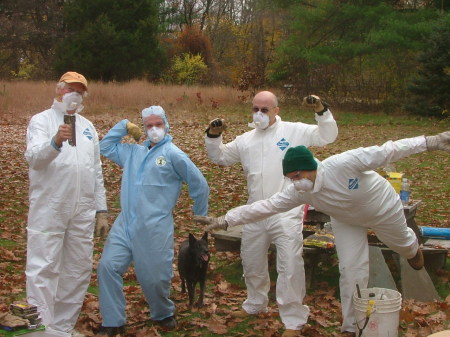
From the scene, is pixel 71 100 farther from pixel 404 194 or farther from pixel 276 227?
pixel 404 194

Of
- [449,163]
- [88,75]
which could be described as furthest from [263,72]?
[449,163]

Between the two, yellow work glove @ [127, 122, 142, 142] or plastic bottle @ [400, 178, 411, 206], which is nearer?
yellow work glove @ [127, 122, 142, 142]

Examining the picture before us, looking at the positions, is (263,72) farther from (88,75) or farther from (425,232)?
(425,232)

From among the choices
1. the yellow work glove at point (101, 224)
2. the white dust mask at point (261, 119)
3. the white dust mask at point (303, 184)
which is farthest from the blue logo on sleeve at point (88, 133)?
the white dust mask at point (303, 184)

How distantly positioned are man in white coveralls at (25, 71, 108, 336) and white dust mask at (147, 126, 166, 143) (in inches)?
20.6

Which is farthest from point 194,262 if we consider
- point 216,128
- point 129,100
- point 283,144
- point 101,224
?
point 129,100

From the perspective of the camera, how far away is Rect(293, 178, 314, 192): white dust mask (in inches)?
206

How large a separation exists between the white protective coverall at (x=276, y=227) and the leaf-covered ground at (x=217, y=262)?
9.6 inches

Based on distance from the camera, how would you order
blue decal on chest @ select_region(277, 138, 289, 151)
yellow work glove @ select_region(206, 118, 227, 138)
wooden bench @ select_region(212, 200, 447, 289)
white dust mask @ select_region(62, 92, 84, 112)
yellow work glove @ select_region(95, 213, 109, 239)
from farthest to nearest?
wooden bench @ select_region(212, 200, 447, 289) → yellow work glove @ select_region(206, 118, 227, 138) → blue decal on chest @ select_region(277, 138, 289, 151) → yellow work glove @ select_region(95, 213, 109, 239) → white dust mask @ select_region(62, 92, 84, 112)

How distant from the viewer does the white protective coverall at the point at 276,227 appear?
5.89 m

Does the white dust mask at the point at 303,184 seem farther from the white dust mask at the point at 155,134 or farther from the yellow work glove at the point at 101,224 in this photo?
the yellow work glove at the point at 101,224

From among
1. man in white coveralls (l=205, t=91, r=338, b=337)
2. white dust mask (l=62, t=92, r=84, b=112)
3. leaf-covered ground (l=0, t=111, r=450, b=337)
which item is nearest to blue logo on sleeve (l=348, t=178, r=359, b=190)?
man in white coveralls (l=205, t=91, r=338, b=337)

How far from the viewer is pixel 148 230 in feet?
18.8

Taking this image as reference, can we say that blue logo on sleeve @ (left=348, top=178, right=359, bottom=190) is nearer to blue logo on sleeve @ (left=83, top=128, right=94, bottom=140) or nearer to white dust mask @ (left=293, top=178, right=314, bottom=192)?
white dust mask @ (left=293, top=178, right=314, bottom=192)
